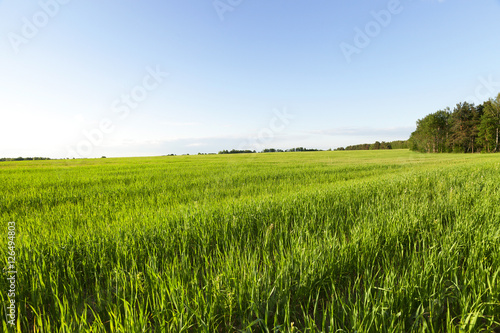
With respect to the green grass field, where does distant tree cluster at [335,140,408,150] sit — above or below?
above

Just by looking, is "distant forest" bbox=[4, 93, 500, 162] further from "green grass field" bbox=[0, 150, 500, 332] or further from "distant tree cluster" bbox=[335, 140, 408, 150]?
"green grass field" bbox=[0, 150, 500, 332]

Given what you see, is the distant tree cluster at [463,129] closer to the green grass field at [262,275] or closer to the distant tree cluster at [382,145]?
the distant tree cluster at [382,145]

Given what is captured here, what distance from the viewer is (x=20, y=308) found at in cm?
186

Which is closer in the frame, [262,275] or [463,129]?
[262,275]

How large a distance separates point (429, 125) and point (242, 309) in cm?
8702

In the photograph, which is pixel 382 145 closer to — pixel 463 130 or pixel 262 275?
pixel 463 130

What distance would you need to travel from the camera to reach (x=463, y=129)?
63219 mm

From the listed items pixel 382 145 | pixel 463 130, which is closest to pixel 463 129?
pixel 463 130

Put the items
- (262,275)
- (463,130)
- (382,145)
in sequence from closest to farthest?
(262,275) < (463,130) < (382,145)

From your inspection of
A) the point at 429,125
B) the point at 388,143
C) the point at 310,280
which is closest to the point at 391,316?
the point at 310,280

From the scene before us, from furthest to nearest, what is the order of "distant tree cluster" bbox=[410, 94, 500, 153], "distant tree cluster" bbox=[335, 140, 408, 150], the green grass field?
"distant tree cluster" bbox=[335, 140, 408, 150], "distant tree cluster" bbox=[410, 94, 500, 153], the green grass field

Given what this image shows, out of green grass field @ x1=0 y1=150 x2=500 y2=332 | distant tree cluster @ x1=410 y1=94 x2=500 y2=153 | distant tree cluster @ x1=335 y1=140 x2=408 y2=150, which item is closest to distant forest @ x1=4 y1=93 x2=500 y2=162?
distant tree cluster @ x1=410 y1=94 x2=500 y2=153

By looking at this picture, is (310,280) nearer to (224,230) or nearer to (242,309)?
(242,309)

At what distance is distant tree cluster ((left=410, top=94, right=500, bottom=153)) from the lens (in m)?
55.9
